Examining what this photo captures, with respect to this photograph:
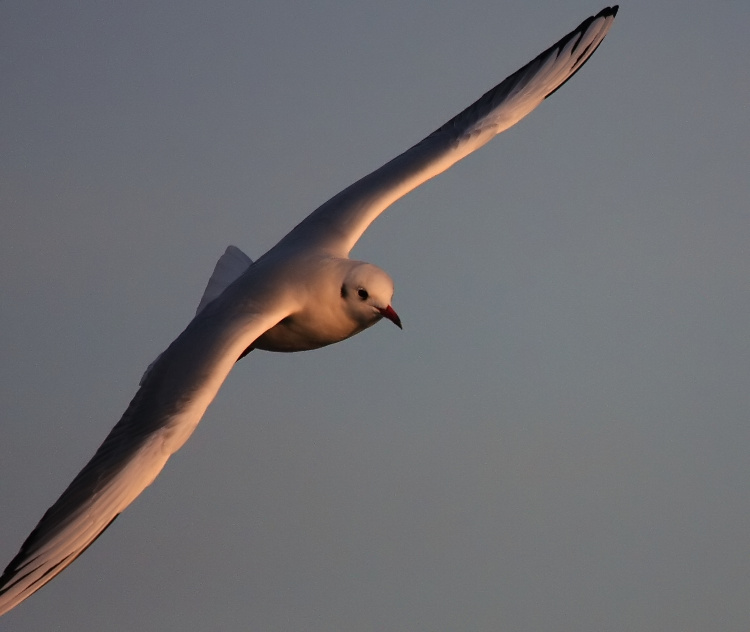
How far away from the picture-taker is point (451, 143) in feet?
38.0

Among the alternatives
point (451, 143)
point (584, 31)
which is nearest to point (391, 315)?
point (451, 143)

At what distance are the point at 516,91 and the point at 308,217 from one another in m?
2.49

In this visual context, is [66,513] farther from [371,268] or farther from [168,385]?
[371,268]

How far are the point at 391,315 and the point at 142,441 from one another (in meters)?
2.06

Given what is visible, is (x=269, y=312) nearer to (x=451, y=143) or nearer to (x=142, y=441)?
(x=142, y=441)

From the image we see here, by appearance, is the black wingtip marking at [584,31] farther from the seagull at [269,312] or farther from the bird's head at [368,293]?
the bird's head at [368,293]

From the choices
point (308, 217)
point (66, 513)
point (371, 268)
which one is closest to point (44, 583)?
point (66, 513)

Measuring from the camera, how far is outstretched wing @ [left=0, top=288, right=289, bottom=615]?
7.86m

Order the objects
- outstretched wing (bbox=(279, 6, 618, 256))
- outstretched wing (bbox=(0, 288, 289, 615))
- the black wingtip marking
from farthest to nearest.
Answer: the black wingtip marking
outstretched wing (bbox=(279, 6, 618, 256))
outstretched wing (bbox=(0, 288, 289, 615))

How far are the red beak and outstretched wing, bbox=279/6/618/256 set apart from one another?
0.92 m

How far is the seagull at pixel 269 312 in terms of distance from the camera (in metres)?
8.05

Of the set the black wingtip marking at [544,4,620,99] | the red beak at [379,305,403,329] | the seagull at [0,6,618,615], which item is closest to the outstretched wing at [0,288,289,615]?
the seagull at [0,6,618,615]

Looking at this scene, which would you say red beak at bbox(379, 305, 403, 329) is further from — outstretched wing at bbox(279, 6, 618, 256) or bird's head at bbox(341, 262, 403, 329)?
outstretched wing at bbox(279, 6, 618, 256)

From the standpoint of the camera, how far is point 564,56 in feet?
40.7
